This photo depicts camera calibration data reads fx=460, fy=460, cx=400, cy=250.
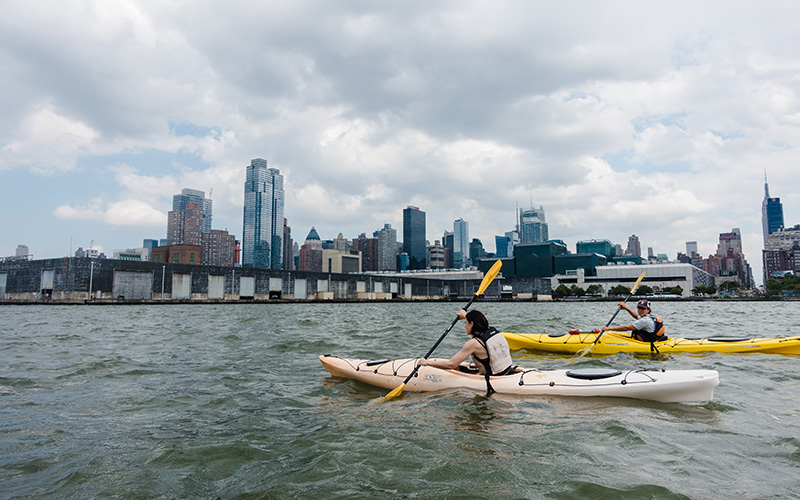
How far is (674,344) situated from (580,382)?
746 cm

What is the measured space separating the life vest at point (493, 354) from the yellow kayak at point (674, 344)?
693cm

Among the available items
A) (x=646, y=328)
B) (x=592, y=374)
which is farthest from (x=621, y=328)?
(x=592, y=374)

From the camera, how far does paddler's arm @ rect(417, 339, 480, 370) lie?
8328 millimetres

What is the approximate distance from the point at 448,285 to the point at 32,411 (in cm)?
12009

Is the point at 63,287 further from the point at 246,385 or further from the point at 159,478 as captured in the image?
the point at 159,478

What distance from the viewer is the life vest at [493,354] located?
329 inches

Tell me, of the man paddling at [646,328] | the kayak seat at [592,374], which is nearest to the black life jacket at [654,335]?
the man paddling at [646,328]

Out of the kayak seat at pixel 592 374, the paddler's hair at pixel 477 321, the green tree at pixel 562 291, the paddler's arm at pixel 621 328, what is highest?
the paddler's hair at pixel 477 321

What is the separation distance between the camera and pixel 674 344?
13570 mm

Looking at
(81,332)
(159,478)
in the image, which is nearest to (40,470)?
(159,478)

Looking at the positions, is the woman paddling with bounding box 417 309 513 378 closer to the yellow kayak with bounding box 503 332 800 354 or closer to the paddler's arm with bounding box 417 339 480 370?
the paddler's arm with bounding box 417 339 480 370

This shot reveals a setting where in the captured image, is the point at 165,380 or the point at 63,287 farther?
the point at 63,287

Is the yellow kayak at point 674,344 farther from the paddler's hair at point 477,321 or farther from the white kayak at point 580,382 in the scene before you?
the paddler's hair at point 477,321

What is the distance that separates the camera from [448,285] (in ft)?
413
